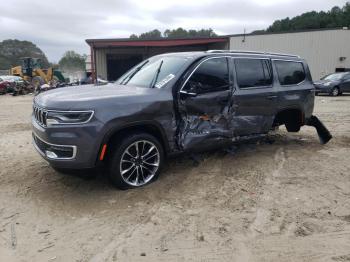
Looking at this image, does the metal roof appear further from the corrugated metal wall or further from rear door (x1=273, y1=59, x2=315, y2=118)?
rear door (x1=273, y1=59, x2=315, y2=118)

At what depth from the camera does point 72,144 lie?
423cm

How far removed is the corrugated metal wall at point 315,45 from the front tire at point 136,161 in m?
24.8

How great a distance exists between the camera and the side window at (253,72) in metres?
5.81

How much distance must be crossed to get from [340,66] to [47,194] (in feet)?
91.9

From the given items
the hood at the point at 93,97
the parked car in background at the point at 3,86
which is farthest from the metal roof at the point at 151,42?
the hood at the point at 93,97

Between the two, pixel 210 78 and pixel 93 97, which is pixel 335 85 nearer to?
pixel 210 78

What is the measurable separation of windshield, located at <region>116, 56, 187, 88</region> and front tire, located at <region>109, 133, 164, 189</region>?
0.87m

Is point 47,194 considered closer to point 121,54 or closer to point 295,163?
point 295,163

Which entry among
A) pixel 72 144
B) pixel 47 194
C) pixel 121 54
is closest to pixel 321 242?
pixel 72 144

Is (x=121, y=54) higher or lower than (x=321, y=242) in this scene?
higher

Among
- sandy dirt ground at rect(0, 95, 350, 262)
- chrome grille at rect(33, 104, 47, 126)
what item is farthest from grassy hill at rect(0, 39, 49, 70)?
sandy dirt ground at rect(0, 95, 350, 262)

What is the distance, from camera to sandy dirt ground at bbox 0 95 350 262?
343cm

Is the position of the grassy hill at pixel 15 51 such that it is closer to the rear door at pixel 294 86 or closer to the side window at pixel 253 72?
the rear door at pixel 294 86

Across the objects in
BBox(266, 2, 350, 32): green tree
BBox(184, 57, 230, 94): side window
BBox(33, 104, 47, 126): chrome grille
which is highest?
BBox(266, 2, 350, 32): green tree
